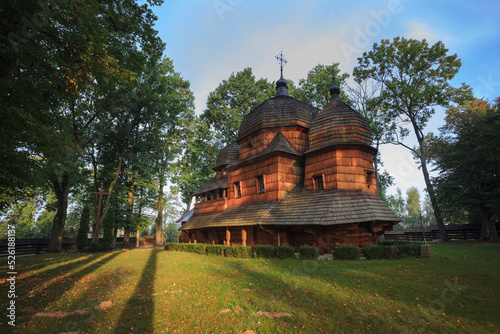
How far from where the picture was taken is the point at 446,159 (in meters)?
24.3

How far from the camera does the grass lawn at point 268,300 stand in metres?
5.45

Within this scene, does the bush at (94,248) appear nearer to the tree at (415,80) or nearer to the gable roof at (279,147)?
the gable roof at (279,147)

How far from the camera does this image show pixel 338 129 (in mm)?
17922

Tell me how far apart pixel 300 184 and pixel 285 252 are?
699 centimetres

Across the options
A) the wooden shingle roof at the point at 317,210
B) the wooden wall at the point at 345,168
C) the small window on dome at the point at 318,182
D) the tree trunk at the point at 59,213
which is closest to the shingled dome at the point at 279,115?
the wooden wall at the point at 345,168

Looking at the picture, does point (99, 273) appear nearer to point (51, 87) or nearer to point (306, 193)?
point (51, 87)

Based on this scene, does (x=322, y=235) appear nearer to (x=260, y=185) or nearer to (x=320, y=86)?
(x=260, y=185)

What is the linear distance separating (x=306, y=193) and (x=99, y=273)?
13.0 metres

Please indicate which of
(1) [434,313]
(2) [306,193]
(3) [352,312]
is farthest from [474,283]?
(2) [306,193]

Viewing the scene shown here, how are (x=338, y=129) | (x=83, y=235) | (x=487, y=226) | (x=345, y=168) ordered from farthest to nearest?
1. (x=83, y=235)
2. (x=487, y=226)
3. (x=338, y=129)
4. (x=345, y=168)

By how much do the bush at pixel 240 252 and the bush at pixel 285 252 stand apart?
2.07m

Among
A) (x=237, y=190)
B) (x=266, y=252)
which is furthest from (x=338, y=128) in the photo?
(x=237, y=190)

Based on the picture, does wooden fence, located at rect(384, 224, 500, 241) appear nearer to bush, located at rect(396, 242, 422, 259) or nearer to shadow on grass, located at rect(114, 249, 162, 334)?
bush, located at rect(396, 242, 422, 259)

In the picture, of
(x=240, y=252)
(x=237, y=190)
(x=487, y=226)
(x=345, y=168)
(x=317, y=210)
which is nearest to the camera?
(x=317, y=210)
